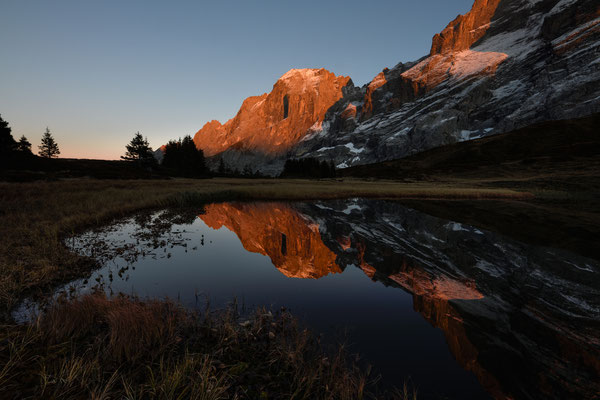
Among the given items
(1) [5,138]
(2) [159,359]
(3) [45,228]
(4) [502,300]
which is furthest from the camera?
(1) [5,138]

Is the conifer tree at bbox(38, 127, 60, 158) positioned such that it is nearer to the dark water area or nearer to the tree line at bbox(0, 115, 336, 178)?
the tree line at bbox(0, 115, 336, 178)

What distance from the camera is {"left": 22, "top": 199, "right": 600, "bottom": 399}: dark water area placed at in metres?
5.52

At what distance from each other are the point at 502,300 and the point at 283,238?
11.6 metres

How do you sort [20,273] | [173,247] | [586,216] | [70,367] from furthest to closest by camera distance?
[586,216], [173,247], [20,273], [70,367]

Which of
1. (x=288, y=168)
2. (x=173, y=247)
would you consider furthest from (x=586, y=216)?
(x=288, y=168)

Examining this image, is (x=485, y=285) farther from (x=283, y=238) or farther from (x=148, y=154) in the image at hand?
(x=148, y=154)

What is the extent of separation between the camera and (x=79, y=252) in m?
11.5

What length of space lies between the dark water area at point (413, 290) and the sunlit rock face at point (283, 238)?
0.12 meters

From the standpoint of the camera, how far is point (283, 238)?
55.5ft

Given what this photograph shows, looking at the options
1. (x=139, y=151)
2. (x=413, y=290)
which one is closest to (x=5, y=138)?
(x=139, y=151)

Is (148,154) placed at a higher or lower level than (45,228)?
higher

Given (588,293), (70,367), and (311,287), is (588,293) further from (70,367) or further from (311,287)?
(70,367)

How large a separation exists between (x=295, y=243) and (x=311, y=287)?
20.4 ft

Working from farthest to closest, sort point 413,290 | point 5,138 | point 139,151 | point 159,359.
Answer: point 139,151 < point 5,138 < point 413,290 < point 159,359
